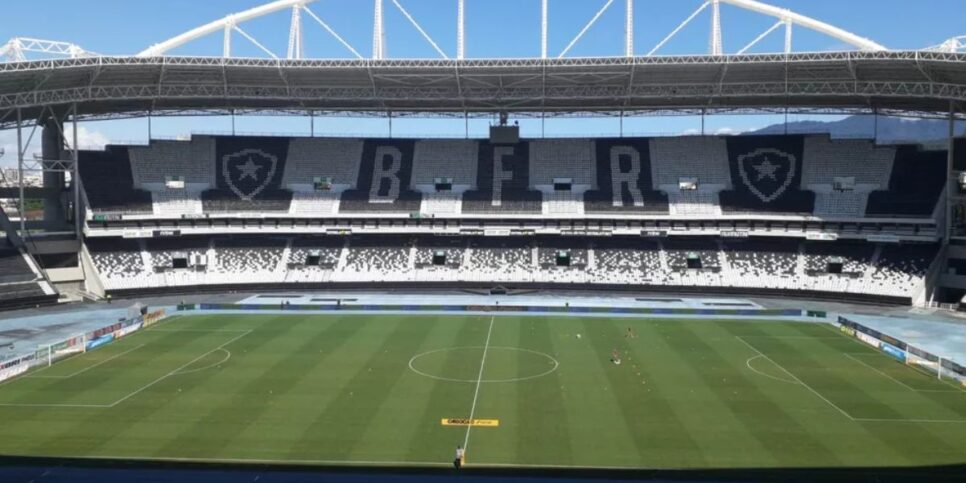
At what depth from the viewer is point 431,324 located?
46562 mm

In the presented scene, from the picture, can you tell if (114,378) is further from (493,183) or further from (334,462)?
(493,183)

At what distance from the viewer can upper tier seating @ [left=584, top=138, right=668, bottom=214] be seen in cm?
6412

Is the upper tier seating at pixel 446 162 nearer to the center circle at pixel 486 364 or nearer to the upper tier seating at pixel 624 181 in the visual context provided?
the upper tier seating at pixel 624 181

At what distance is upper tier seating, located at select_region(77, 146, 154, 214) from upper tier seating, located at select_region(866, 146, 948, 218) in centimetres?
5851

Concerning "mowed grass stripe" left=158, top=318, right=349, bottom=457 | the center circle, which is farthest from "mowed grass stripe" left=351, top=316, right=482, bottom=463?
"mowed grass stripe" left=158, top=318, right=349, bottom=457

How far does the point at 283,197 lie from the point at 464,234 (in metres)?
15.9

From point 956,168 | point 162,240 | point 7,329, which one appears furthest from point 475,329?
point 956,168

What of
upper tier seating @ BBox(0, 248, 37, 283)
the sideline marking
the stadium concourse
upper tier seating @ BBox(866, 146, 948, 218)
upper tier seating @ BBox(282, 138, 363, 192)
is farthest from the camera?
upper tier seating @ BBox(282, 138, 363, 192)

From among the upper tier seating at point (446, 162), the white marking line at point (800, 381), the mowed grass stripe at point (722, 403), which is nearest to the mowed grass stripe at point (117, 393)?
the mowed grass stripe at point (722, 403)

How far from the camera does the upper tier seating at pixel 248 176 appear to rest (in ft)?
212

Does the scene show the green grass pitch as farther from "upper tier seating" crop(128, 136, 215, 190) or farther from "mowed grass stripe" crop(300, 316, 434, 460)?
"upper tier seating" crop(128, 136, 215, 190)

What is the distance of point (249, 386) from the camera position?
31344 mm

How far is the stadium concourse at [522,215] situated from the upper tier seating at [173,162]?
13cm

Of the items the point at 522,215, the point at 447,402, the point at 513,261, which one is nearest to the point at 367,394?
the point at 447,402
